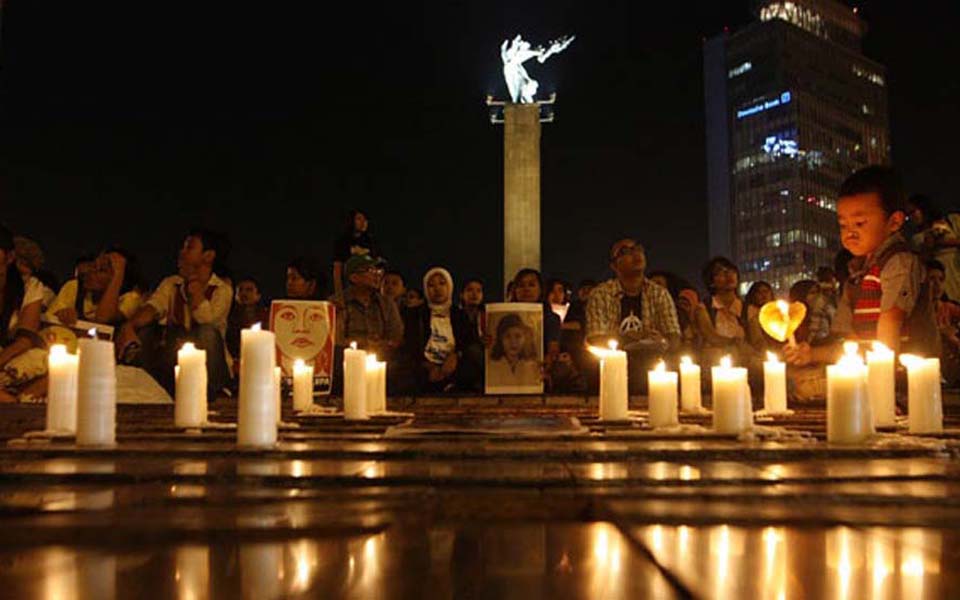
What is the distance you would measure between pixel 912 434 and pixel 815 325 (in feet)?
13.2

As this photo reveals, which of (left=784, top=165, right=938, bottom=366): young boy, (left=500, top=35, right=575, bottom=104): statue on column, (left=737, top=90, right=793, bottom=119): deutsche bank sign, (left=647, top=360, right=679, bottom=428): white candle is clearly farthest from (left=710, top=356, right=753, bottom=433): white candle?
(left=737, top=90, right=793, bottom=119): deutsche bank sign

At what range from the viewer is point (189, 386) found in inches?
108

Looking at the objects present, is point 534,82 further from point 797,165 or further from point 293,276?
point 797,165

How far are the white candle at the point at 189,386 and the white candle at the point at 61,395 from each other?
0.29 metres

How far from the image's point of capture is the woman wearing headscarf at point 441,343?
255 inches

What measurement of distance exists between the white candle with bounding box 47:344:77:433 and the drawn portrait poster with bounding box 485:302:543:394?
3490 millimetres

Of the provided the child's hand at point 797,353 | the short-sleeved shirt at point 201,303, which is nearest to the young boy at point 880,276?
the child's hand at point 797,353

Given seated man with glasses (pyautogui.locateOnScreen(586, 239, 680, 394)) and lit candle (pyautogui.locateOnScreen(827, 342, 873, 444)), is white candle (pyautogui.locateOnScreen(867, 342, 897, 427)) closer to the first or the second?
lit candle (pyautogui.locateOnScreen(827, 342, 873, 444))

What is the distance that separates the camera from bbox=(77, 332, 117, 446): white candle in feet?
7.40

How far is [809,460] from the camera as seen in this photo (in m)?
2.00

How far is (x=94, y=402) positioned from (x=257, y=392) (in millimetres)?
406

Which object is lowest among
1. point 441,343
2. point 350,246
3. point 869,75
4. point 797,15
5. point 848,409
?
point 848,409

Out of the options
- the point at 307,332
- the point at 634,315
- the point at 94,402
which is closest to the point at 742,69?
the point at 634,315

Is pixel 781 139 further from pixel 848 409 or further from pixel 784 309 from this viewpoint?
pixel 848 409
